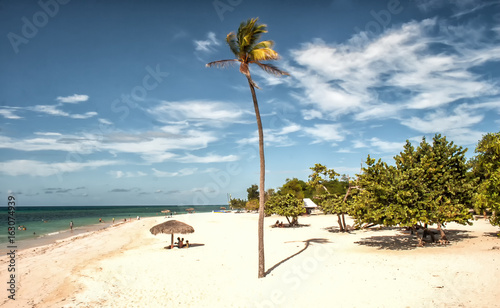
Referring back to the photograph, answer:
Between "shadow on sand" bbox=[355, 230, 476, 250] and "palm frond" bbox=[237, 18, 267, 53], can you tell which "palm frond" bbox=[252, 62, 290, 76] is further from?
"shadow on sand" bbox=[355, 230, 476, 250]

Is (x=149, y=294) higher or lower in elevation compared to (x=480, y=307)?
lower

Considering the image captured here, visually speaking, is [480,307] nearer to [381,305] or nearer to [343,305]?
[381,305]

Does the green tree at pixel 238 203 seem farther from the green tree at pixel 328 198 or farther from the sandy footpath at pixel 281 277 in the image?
the sandy footpath at pixel 281 277

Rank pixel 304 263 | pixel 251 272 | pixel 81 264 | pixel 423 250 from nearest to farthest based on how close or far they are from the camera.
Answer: pixel 251 272 → pixel 304 263 → pixel 423 250 → pixel 81 264

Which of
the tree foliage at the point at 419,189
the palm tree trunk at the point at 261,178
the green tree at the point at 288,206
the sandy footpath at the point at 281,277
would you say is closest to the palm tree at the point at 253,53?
the palm tree trunk at the point at 261,178

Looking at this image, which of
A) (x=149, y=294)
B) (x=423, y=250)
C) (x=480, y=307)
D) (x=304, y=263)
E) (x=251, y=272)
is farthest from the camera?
(x=423, y=250)

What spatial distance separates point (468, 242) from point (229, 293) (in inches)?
699

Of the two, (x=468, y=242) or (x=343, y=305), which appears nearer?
(x=343, y=305)

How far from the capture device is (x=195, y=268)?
16.2 metres

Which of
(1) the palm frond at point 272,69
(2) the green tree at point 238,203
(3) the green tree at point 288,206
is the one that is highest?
(1) the palm frond at point 272,69

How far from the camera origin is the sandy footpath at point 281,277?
10.6 m

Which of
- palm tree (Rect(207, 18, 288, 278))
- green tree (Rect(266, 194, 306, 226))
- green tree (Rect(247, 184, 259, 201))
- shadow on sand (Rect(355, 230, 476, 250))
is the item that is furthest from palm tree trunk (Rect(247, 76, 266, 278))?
green tree (Rect(247, 184, 259, 201))

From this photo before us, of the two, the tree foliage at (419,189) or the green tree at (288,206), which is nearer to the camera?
the tree foliage at (419,189)

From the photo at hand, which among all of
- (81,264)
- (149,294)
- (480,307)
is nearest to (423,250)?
(480,307)
